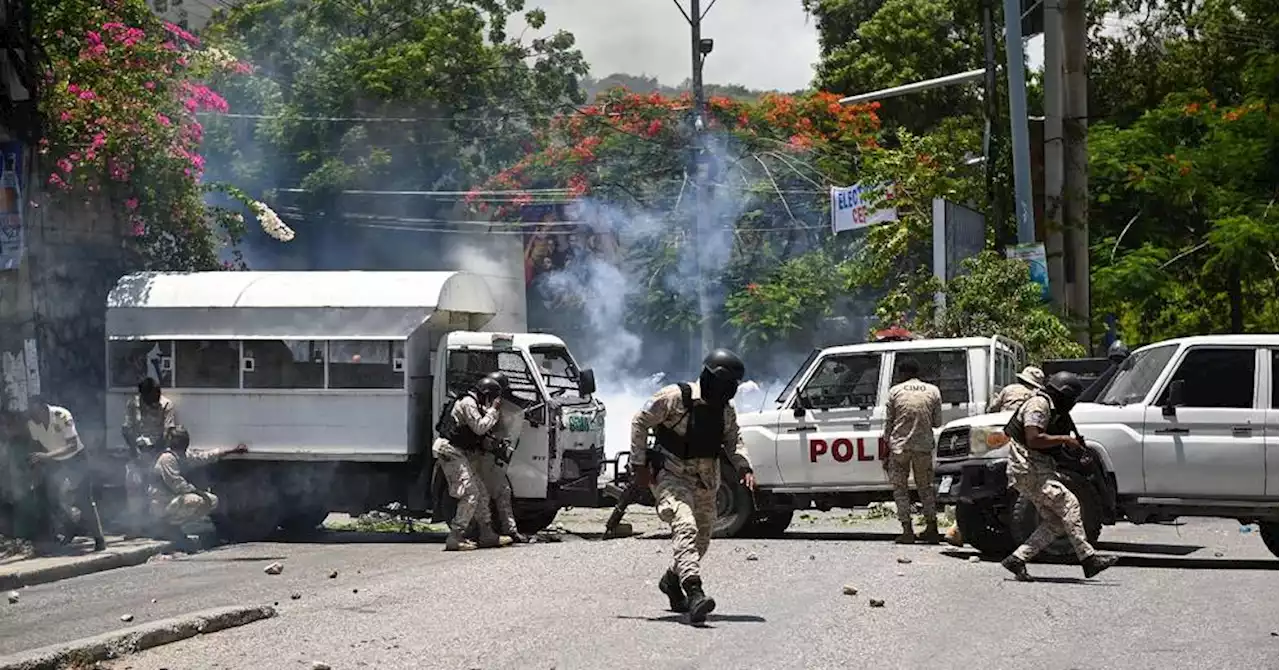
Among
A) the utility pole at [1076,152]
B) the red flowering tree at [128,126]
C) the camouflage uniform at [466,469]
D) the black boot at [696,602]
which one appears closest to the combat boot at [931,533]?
the camouflage uniform at [466,469]

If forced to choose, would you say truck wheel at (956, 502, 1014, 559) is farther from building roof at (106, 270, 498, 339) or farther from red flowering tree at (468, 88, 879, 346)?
red flowering tree at (468, 88, 879, 346)

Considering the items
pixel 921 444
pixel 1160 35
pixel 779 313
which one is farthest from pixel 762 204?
pixel 921 444

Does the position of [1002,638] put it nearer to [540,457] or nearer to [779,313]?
[540,457]

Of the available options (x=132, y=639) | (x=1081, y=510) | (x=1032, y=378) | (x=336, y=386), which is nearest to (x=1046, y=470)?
(x=1081, y=510)

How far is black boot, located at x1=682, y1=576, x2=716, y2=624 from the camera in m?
10.1

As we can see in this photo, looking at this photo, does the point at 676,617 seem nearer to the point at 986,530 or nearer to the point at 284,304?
the point at 986,530

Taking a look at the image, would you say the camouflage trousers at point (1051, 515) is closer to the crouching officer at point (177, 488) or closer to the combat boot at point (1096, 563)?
the combat boot at point (1096, 563)

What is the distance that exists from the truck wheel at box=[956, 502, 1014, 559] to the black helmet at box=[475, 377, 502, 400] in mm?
4704

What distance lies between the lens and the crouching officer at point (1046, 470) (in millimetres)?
12766

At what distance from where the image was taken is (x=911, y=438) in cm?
1585

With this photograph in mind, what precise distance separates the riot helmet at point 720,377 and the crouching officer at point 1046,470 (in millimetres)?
3149

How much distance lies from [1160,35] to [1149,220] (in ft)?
17.9

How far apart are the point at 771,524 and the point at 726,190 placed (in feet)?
74.9

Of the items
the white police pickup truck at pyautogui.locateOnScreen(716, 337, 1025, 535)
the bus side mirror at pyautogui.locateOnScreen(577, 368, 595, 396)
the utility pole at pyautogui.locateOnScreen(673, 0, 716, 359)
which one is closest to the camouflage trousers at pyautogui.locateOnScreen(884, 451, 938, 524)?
the white police pickup truck at pyautogui.locateOnScreen(716, 337, 1025, 535)
